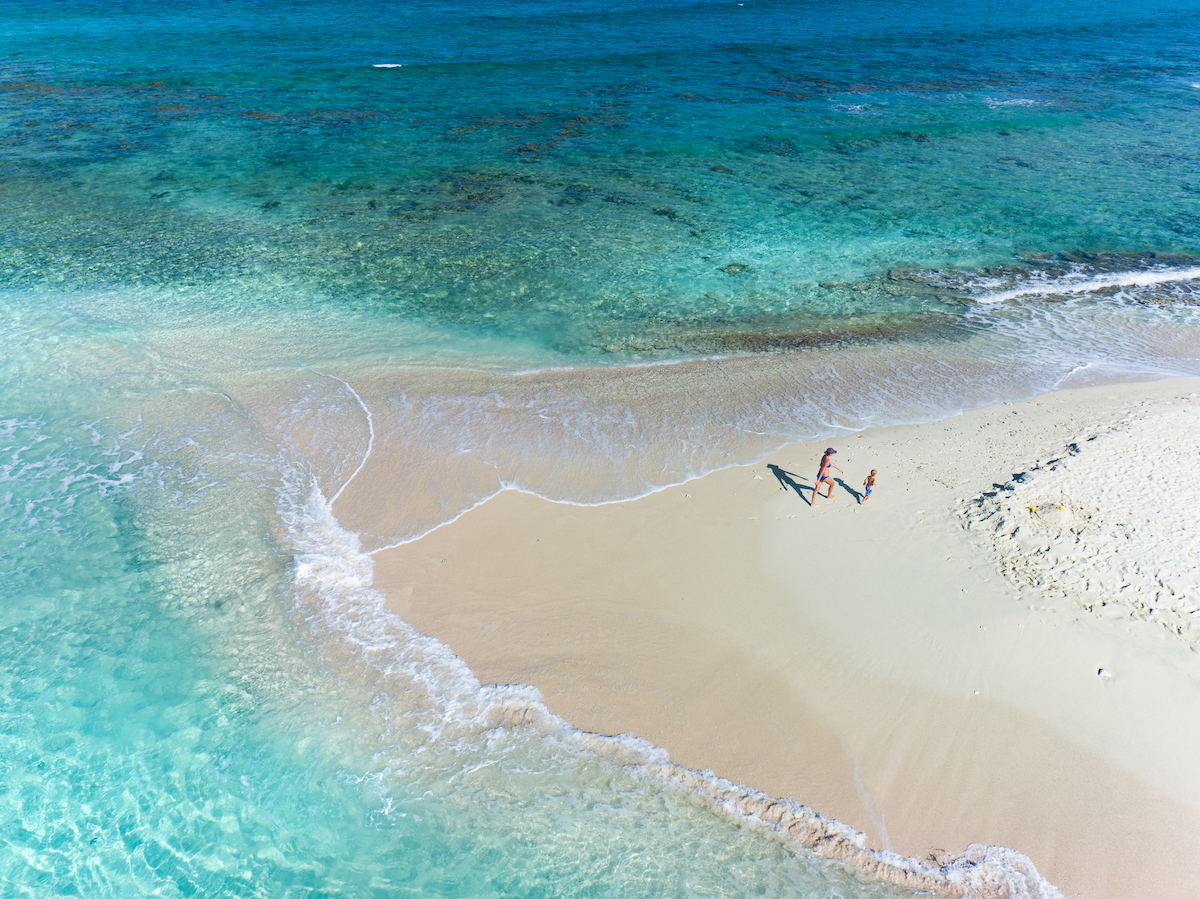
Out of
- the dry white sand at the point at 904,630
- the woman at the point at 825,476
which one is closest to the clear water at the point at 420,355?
the dry white sand at the point at 904,630

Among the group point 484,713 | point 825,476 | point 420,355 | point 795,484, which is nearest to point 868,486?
point 825,476

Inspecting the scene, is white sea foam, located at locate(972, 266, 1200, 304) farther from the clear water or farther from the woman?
the woman

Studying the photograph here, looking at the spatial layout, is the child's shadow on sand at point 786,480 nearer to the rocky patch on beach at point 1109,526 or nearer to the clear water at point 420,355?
the clear water at point 420,355

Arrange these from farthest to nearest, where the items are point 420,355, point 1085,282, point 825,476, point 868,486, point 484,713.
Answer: point 1085,282 < point 420,355 < point 825,476 < point 868,486 < point 484,713

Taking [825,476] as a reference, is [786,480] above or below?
below

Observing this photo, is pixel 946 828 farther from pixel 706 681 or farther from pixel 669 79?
pixel 669 79

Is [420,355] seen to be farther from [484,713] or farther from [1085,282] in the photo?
[1085,282]

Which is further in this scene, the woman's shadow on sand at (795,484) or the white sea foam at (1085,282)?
the white sea foam at (1085,282)
